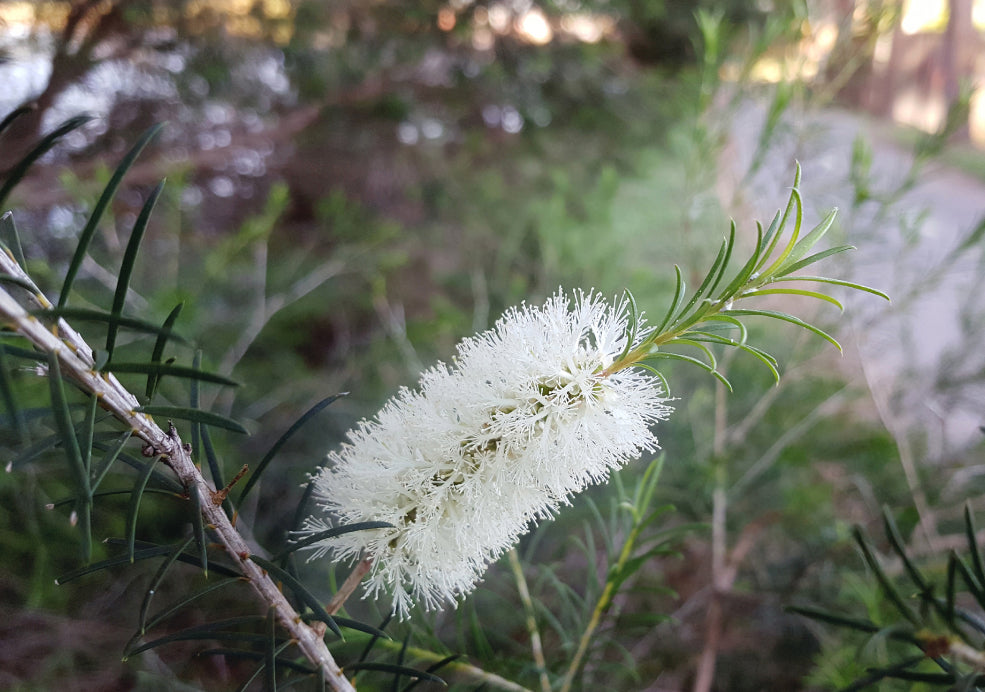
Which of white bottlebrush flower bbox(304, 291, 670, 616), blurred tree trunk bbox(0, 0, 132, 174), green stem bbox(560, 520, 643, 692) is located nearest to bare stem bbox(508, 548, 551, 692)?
green stem bbox(560, 520, 643, 692)

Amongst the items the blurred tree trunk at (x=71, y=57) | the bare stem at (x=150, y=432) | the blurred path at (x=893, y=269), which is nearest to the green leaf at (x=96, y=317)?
the bare stem at (x=150, y=432)

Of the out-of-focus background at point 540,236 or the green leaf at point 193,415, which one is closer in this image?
the green leaf at point 193,415

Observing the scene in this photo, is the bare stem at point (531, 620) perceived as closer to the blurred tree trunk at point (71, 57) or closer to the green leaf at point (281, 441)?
the green leaf at point (281, 441)

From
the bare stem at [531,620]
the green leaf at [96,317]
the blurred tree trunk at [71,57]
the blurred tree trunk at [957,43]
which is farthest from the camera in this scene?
the blurred tree trunk at [957,43]

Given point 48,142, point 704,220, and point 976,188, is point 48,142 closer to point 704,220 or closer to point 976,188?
point 704,220

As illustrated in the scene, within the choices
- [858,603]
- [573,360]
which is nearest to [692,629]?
[858,603]

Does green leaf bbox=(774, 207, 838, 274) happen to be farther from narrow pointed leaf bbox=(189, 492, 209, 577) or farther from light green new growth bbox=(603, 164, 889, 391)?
narrow pointed leaf bbox=(189, 492, 209, 577)

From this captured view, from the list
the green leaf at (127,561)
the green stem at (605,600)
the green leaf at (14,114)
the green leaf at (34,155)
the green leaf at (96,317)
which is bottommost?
the green stem at (605,600)

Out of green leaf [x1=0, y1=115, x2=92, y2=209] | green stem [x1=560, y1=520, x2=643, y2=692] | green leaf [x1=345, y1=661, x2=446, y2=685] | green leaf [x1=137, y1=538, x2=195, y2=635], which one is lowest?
green stem [x1=560, y1=520, x2=643, y2=692]
